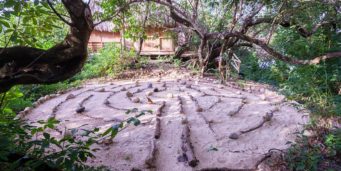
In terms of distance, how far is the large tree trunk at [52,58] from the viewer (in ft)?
7.07

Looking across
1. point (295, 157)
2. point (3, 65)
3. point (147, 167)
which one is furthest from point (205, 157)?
point (3, 65)

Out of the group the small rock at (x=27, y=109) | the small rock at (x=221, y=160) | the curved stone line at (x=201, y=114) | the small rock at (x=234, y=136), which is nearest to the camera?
the small rock at (x=221, y=160)

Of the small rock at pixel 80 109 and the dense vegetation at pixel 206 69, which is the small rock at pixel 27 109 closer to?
the dense vegetation at pixel 206 69

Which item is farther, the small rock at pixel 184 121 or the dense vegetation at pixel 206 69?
Result: the small rock at pixel 184 121

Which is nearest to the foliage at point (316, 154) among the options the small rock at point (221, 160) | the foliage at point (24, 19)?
the small rock at point (221, 160)

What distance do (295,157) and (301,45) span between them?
163 inches

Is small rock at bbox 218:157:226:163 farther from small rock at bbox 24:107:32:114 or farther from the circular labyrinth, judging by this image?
small rock at bbox 24:107:32:114

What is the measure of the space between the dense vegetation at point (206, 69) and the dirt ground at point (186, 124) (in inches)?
14.2

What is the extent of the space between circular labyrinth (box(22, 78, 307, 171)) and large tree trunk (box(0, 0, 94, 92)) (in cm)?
56

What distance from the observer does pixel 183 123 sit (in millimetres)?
4227

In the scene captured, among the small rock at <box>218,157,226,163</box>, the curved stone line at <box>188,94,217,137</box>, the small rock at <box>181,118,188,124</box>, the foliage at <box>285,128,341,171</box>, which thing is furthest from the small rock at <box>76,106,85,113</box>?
the foliage at <box>285,128,341,171</box>

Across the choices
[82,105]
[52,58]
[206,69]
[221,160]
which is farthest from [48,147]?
[206,69]

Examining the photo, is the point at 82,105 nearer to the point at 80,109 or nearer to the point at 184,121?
the point at 80,109

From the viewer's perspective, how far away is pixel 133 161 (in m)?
3.19
